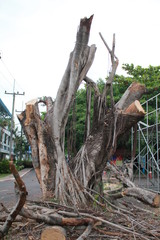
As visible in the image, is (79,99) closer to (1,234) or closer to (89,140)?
(89,140)

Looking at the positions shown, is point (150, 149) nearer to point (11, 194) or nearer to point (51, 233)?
point (11, 194)

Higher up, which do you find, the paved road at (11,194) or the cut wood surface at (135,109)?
the cut wood surface at (135,109)

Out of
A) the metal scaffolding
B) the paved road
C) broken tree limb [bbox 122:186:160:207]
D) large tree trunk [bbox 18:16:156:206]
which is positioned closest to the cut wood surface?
large tree trunk [bbox 18:16:156:206]

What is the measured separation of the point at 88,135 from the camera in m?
7.12

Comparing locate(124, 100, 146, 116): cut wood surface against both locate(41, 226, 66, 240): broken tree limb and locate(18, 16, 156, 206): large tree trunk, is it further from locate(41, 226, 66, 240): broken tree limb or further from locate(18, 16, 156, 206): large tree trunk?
locate(41, 226, 66, 240): broken tree limb

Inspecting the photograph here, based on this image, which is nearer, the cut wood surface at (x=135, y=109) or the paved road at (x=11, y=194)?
the cut wood surface at (x=135, y=109)

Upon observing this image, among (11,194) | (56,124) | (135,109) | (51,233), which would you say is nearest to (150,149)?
(11,194)

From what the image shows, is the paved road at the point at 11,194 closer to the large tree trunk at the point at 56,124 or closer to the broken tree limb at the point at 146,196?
the large tree trunk at the point at 56,124

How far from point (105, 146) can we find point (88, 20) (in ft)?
8.99

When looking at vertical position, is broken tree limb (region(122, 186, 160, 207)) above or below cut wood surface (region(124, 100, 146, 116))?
below

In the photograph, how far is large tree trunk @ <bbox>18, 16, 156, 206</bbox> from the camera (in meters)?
6.47

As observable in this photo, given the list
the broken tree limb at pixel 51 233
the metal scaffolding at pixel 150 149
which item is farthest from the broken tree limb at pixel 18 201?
the metal scaffolding at pixel 150 149

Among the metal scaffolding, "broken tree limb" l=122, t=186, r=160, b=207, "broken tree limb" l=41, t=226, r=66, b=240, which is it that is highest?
the metal scaffolding

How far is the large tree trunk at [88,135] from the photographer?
21.2 feet
